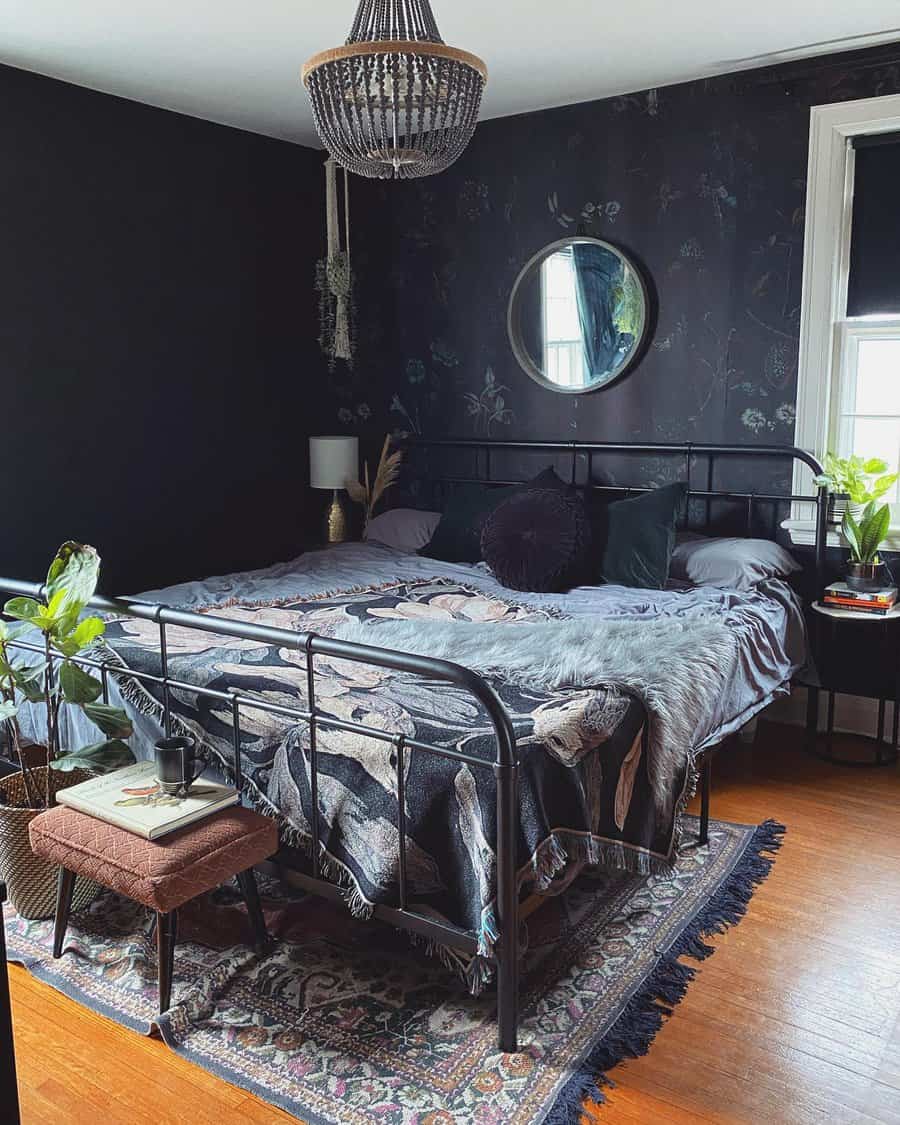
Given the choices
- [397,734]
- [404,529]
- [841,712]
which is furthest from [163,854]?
[841,712]

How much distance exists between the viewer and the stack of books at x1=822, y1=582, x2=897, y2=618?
11.2 feet

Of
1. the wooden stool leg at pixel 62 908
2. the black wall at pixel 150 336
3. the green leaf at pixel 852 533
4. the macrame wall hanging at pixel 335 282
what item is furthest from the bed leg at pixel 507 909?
the macrame wall hanging at pixel 335 282

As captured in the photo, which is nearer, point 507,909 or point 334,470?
point 507,909

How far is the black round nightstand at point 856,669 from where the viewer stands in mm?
3533

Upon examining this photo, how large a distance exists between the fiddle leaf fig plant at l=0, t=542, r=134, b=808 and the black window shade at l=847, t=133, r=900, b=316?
290 centimetres

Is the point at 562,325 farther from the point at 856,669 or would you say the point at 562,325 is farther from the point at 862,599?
the point at 856,669

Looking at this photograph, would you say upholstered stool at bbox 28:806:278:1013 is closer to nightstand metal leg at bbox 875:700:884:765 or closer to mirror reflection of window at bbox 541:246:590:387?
nightstand metal leg at bbox 875:700:884:765

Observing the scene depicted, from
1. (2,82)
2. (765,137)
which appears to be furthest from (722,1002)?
(2,82)

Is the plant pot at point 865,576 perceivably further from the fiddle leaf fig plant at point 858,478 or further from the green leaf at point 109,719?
the green leaf at point 109,719

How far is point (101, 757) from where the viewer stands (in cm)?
238

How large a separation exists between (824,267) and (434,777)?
2.69m

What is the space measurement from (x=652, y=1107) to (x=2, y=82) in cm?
379

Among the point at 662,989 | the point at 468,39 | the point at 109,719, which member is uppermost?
the point at 468,39

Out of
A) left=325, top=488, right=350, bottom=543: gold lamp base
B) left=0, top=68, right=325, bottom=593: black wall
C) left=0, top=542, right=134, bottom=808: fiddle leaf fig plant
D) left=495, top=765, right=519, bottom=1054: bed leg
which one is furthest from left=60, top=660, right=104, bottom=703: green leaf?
left=325, top=488, right=350, bottom=543: gold lamp base
